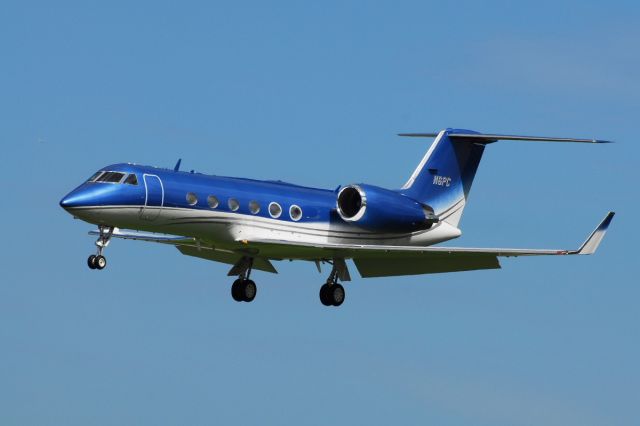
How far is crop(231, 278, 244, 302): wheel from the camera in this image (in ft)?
137

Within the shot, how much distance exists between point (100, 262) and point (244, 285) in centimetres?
581

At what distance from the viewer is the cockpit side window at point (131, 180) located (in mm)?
37938

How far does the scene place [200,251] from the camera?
43062 millimetres

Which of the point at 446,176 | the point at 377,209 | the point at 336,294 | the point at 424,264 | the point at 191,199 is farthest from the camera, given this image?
the point at 446,176

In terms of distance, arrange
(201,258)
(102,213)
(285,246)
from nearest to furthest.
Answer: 1. (102,213)
2. (285,246)
3. (201,258)

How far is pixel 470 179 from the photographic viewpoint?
44781mm

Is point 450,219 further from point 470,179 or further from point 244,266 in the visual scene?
point 244,266

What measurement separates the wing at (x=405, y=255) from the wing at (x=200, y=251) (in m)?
1.63

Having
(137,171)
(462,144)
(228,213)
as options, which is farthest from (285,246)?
(462,144)

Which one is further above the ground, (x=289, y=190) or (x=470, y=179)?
(x=470, y=179)

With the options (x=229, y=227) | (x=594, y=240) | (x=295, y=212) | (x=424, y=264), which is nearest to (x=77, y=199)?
(x=229, y=227)

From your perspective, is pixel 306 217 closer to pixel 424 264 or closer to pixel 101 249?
pixel 424 264

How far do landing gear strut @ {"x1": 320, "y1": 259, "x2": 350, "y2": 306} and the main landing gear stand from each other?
663 centimetres

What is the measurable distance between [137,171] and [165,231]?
1.59 metres
